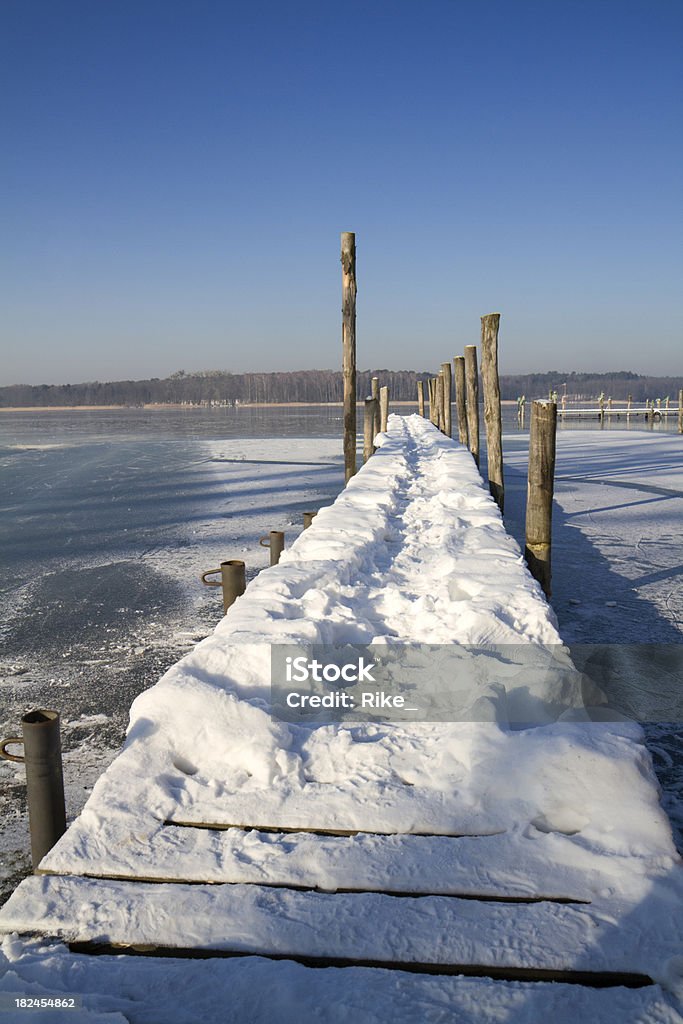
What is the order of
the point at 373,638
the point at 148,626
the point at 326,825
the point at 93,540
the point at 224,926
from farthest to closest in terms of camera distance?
the point at 93,540 → the point at 148,626 → the point at 373,638 → the point at 326,825 → the point at 224,926

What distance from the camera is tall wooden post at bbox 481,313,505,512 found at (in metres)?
11.4

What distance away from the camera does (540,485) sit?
6641 mm

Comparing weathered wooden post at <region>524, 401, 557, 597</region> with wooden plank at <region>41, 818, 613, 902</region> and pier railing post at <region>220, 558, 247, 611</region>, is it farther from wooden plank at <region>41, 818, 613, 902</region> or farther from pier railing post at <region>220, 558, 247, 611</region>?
wooden plank at <region>41, 818, 613, 902</region>

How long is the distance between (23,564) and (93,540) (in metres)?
1.40

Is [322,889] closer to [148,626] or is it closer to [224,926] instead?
[224,926]

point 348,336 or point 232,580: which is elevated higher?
point 348,336

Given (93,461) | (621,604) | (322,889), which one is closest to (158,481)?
(93,461)

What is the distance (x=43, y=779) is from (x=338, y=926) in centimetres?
121

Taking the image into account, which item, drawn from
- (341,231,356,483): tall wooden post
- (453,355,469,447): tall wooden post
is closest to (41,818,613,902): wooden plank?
(341,231,356,483): tall wooden post

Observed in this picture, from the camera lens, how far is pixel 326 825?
2451 millimetres

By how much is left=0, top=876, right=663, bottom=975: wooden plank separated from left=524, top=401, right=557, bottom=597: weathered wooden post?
4735 millimetres

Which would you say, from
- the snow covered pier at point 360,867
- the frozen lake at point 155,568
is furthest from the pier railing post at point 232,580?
the snow covered pier at point 360,867

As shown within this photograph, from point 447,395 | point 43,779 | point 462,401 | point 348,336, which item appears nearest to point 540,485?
point 43,779

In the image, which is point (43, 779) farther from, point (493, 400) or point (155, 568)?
point (493, 400)
